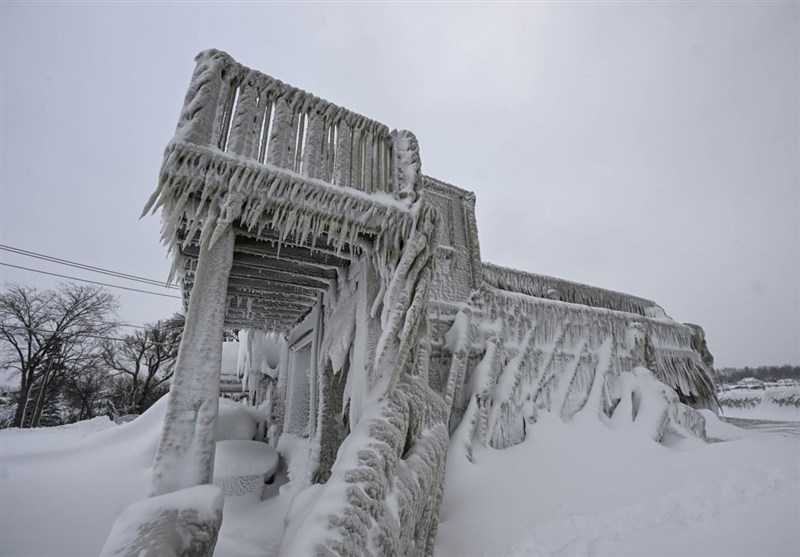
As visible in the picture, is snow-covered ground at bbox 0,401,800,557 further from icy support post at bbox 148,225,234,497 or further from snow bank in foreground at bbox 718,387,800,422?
snow bank in foreground at bbox 718,387,800,422

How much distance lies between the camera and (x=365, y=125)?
4.14 meters

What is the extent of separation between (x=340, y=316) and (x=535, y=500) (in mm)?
3304

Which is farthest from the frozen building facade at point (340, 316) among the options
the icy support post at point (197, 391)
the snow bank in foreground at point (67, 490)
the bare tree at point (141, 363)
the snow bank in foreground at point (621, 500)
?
the bare tree at point (141, 363)

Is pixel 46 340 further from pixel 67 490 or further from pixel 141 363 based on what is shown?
pixel 67 490

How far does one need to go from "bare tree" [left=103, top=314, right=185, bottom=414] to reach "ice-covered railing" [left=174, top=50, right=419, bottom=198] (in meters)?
21.6

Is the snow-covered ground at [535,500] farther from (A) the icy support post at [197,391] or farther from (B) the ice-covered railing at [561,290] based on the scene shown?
(B) the ice-covered railing at [561,290]

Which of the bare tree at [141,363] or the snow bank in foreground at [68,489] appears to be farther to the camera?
the bare tree at [141,363]

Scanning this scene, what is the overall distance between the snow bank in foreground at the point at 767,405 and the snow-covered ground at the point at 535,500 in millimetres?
14247

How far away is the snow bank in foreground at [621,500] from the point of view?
126 inches

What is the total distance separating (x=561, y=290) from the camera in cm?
891

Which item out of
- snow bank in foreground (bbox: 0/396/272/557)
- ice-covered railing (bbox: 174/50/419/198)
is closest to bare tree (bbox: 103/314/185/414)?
snow bank in foreground (bbox: 0/396/272/557)

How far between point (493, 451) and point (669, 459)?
8.45 ft

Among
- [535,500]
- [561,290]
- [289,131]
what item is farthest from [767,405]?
[289,131]

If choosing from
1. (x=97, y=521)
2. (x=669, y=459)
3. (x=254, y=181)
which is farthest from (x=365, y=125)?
(x=669, y=459)
